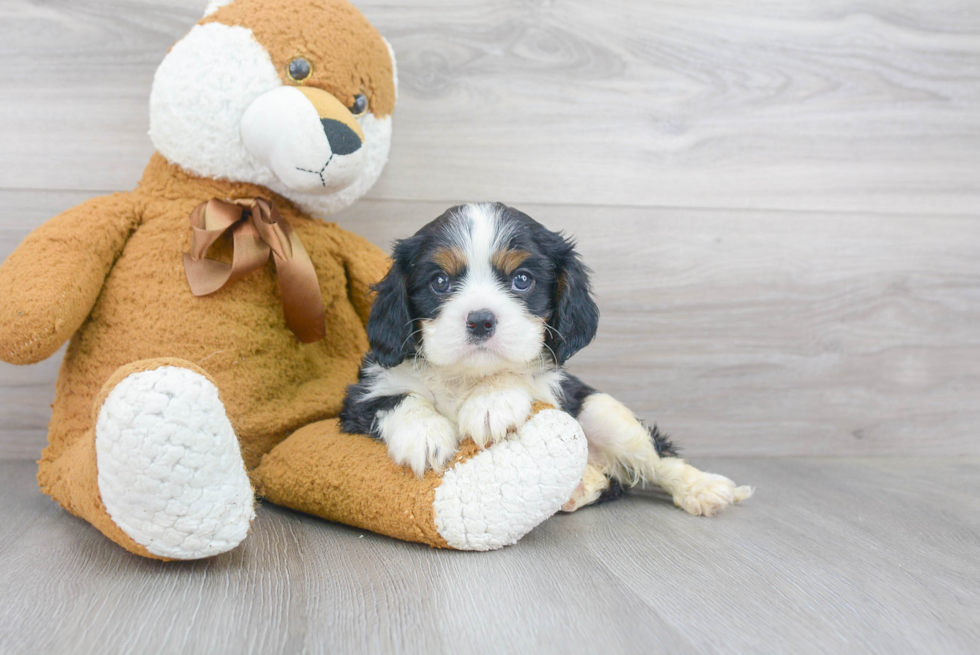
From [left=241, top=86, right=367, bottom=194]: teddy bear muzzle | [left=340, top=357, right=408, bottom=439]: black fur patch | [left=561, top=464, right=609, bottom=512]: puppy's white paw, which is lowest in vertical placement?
[left=561, top=464, right=609, bottom=512]: puppy's white paw

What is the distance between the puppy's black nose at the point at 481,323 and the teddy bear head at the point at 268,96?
0.47m

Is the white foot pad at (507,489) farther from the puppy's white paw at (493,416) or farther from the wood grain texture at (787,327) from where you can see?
the wood grain texture at (787,327)

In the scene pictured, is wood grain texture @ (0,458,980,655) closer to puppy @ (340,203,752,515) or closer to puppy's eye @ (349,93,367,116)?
puppy @ (340,203,752,515)

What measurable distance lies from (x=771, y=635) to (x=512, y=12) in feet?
5.56

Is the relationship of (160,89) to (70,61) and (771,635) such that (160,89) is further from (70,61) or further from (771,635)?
(771,635)

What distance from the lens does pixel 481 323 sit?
128cm

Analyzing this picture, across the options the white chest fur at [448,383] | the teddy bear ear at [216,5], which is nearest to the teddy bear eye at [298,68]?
the teddy bear ear at [216,5]

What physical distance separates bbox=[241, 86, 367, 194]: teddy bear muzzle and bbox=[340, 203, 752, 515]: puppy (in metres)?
0.22

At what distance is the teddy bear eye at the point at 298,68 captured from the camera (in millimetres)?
1482

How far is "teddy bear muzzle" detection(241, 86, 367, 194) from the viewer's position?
1.42 meters

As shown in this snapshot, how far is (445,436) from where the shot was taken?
4.31 ft

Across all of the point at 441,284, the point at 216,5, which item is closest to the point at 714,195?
the point at 441,284

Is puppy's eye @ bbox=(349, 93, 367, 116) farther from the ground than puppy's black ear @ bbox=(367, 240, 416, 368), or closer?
farther from the ground

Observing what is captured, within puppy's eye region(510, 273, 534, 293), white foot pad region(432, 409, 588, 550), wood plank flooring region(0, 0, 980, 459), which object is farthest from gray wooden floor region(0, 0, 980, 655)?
puppy's eye region(510, 273, 534, 293)
